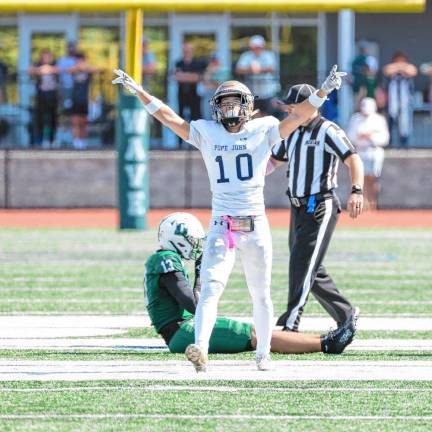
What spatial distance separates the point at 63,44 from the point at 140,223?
8.93 meters

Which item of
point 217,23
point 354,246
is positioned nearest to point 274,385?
point 354,246

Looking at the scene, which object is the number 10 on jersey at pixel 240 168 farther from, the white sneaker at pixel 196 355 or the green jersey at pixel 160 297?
the white sneaker at pixel 196 355

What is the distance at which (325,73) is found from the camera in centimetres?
2500

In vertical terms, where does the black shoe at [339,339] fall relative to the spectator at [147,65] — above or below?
below

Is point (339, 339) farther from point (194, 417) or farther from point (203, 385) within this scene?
point (194, 417)

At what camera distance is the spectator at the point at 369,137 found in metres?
23.0

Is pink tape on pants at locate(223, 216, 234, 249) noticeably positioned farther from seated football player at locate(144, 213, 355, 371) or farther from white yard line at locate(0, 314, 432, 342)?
white yard line at locate(0, 314, 432, 342)

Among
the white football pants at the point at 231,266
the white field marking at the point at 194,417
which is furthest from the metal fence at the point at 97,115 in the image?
the white field marking at the point at 194,417

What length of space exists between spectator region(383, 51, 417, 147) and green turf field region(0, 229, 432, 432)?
8.89m

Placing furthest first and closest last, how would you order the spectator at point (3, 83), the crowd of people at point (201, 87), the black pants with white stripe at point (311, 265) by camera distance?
the spectator at point (3, 83) → the crowd of people at point (201, 87) → the black pants with white stripe at point (311, 265)

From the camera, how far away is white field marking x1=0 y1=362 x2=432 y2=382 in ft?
25.3

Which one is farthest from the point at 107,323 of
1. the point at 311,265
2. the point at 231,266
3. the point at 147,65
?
the point at 147,65

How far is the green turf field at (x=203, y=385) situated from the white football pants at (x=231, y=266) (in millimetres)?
420

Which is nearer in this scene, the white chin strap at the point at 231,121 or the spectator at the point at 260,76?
the white chin strap at the point at 231,121
